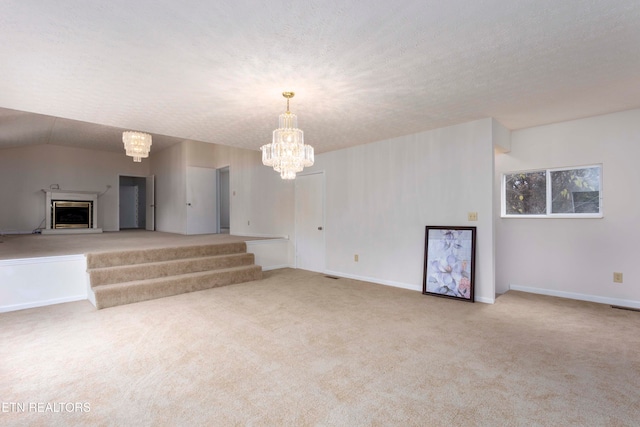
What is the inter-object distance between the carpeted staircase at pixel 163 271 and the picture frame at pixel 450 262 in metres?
2.73

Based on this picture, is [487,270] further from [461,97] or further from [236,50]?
[236,50]

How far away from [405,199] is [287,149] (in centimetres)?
243

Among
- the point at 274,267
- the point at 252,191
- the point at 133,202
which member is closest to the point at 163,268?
the point at 274,267

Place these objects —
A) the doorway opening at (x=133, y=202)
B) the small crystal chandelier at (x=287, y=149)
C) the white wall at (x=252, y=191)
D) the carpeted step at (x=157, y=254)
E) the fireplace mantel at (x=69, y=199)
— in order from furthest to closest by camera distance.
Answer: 1. the doorway opening at (x=133, y=202)
2. the fireplace mantel at (x=69, y=199)
3. the white wall at (x=252, y=191)
4. the carpeted step at (x=157, y=254)
5. the small crystal chandelier at (x=287, y=149)

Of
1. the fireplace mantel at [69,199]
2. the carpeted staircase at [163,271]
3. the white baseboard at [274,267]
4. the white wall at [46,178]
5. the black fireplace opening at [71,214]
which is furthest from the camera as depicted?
the black fireplace opening at [71,214]

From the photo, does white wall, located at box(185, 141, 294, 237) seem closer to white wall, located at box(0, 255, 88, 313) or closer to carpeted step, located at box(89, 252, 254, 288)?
carpeted step, located at box(89, 252, 254, 288)

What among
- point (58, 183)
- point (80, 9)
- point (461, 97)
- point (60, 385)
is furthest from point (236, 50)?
point (58, 183)

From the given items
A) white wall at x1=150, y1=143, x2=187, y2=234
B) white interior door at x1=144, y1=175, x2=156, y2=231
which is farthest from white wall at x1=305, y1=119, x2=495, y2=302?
white interior door at x1=144, y1=175, x2=156, y2=231

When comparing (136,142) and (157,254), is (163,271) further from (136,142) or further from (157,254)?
(136,142)

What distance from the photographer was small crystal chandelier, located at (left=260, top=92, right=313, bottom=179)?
296 centimetres

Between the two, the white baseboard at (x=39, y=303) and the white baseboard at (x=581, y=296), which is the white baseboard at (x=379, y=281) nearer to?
the white baseboard at (x=581, y=296)

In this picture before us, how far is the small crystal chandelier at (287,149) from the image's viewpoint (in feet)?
9.71

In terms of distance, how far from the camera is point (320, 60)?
7.88ft

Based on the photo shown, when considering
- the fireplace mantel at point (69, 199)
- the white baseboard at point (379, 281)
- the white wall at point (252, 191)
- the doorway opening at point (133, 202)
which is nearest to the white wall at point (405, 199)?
the white baseboard at point (379, 281)
